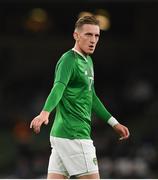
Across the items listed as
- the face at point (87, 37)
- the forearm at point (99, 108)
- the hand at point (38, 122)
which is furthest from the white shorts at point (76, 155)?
the face at point (87, 37)

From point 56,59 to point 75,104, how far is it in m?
13.4

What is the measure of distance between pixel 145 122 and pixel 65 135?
11.4 m

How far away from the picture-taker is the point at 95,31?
664 centimetres

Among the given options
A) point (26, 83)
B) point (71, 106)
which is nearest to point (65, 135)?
point (71, 106)

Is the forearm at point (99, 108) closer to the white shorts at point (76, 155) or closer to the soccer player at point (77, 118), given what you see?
the soccer player at point (77, 118)

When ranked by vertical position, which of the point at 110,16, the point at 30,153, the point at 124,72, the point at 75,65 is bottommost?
the point at 30,153

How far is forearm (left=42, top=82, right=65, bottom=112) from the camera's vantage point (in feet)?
20.2

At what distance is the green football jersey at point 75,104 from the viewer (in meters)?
6.54

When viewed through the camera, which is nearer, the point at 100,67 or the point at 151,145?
the point at 151,145

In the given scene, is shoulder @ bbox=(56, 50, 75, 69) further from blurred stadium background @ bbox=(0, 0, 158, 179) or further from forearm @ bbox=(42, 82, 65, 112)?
blurred stadium background @ bbox=(0, 0, 158, 179)

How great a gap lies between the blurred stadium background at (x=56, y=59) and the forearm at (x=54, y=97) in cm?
1027

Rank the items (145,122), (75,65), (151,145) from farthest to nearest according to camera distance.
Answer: (145,122) → (151,145) → (75,65)

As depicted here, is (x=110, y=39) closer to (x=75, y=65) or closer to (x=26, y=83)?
(x=26, y=83)

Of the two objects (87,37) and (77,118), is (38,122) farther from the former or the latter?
(87,37)
